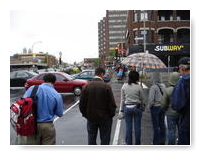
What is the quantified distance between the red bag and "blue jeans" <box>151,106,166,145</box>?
109 inches

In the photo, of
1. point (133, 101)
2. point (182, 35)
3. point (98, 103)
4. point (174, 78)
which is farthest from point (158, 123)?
point (182, 35)

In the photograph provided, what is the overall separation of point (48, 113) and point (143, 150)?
2.14 meters

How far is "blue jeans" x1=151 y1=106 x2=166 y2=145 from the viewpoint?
5.95 meters

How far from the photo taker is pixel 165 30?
41781 millimetres

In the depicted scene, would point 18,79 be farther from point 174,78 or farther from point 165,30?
point 165,30

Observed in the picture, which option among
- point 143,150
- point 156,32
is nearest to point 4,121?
point 143,150

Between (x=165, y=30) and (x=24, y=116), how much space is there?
1573 inches

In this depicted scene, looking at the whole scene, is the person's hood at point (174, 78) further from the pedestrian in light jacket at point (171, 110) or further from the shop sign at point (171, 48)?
the shop sign at point (171, 48)

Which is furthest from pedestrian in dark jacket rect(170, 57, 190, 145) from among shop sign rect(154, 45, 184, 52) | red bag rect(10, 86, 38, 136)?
shop sign rect(154, 45, 184, 52)

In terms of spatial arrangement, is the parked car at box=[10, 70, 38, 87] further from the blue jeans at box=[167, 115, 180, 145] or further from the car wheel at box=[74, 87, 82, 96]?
the blue jeans at box=[167, 115, 180, 145]

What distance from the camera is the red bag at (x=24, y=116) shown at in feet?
14.2

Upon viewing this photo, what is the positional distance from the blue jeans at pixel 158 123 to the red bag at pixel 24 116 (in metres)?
2.77

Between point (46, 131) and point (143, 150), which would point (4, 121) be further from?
point (143, 150)

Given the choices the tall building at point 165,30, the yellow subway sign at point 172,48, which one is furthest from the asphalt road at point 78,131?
the tall building at point 165,30
